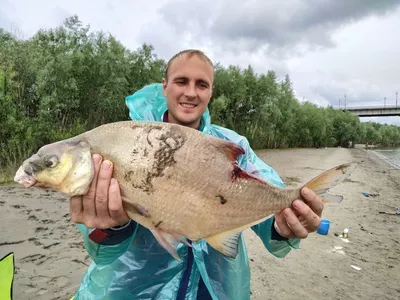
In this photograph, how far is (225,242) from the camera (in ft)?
6.36

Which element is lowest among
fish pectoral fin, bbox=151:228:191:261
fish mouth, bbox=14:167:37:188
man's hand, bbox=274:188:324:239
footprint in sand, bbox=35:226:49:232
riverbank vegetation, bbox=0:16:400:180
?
footprint in sand, bbox=35:226:49:232

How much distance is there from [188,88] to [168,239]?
138cm

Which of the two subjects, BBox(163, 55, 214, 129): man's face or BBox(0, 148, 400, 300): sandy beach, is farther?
BBox(0, 148, 400, 300): sandy beach

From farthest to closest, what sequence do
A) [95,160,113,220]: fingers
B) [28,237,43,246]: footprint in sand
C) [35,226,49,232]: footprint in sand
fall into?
[35,226,49,232]: footprint in sand, [28,237,43,246]: footprint in sand, [95,160,113,220]: fingers

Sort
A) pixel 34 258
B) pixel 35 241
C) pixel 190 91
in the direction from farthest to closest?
pixel 35 241, pixel 34 258, pixel 190 91

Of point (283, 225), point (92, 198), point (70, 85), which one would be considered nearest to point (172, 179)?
point (92, 198)

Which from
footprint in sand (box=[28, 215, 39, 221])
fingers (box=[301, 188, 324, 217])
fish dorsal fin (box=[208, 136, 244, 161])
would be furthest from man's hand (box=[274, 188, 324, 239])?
footprint in sand (box=[28, 215, 39, 221])

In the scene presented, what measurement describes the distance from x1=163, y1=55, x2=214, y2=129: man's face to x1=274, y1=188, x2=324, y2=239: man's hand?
1.18 metres

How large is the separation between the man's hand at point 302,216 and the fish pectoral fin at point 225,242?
0.35 meters

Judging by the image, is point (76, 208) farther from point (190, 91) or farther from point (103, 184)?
point (190, 91)

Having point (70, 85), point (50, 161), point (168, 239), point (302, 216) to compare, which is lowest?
point (168, 239)

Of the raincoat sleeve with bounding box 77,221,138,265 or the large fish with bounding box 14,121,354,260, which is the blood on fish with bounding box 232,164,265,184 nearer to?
the large fish with bounding box 14,121,354,260

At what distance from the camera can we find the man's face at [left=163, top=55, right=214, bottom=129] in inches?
108

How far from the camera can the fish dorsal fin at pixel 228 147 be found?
198 centimetres
